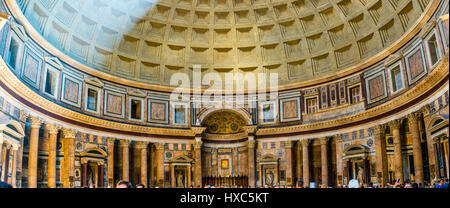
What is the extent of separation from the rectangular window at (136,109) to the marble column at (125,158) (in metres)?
2.57

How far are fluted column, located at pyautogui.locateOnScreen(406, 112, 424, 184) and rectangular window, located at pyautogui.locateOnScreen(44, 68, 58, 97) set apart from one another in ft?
75.6

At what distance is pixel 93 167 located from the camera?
98.0 ft

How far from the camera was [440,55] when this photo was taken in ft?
67.6

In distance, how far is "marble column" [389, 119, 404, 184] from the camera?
84.0ft

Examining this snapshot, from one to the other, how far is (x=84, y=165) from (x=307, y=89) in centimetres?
1902

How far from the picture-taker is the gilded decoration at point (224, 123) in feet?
122

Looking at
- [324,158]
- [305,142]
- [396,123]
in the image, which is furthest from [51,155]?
[396,123]

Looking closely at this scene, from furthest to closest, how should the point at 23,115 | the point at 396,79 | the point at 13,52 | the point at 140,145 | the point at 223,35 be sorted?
1. the point at 223,35
2. the point at 140,145
3. the point at 396,79
4. the point at 23,115
5. the point at 13,52

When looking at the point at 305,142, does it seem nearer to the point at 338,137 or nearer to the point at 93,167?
the point at 338,137

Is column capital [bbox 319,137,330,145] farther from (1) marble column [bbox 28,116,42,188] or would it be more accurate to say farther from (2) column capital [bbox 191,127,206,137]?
(1) marble column [bbox 28,116,42,188]

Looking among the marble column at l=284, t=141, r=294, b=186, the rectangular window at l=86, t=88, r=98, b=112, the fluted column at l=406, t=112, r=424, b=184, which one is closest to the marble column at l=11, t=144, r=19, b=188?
the rectangular window at l=86, t=88, r=98, b=112

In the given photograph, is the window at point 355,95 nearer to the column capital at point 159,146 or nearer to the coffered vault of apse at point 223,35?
the coffered vault of apse at point 223,35

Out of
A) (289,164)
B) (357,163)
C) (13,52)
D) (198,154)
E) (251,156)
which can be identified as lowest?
(357,163)

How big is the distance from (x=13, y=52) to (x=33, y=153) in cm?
606
